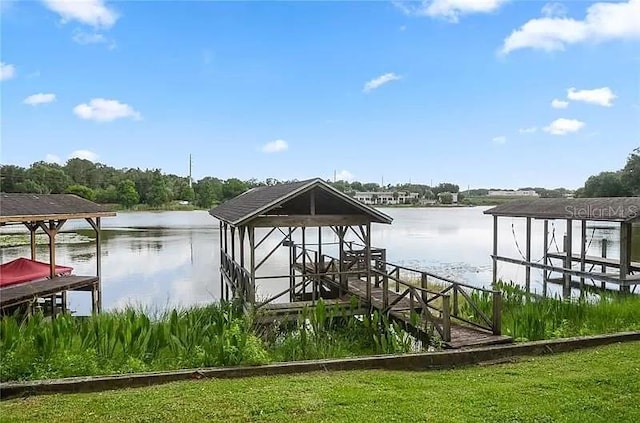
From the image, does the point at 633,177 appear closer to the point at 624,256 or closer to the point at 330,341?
the point at 624,256

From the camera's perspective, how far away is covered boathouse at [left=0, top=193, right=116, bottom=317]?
1112cm

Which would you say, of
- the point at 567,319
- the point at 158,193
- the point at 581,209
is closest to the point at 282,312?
the point at 567,319

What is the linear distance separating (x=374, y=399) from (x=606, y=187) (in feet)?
153

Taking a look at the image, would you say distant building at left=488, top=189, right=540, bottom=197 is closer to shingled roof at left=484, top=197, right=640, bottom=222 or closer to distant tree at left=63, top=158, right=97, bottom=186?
distant tree at left=63, top=158, right=97, bottom=186

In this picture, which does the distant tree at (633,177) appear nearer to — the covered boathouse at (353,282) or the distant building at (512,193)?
the covered boathouse at (353,282)

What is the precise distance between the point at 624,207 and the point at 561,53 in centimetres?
510

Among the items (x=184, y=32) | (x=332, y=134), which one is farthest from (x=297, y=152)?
(x=184, y=32)

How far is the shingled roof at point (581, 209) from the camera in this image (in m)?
13.5

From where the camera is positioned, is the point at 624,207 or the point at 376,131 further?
the point at 376,131

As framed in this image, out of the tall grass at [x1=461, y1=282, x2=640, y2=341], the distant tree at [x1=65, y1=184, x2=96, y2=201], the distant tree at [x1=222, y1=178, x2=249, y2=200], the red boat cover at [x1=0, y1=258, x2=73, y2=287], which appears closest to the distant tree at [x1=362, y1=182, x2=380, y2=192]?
the distant tree at [x1=222, y1=178, x2=249, y2=200]

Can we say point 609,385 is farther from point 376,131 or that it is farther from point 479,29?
point 376,131

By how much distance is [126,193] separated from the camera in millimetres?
69500

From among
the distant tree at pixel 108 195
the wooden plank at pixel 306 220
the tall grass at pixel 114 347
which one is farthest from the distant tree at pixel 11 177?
the tall grass at pixel 114 347

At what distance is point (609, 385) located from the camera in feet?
16.9
